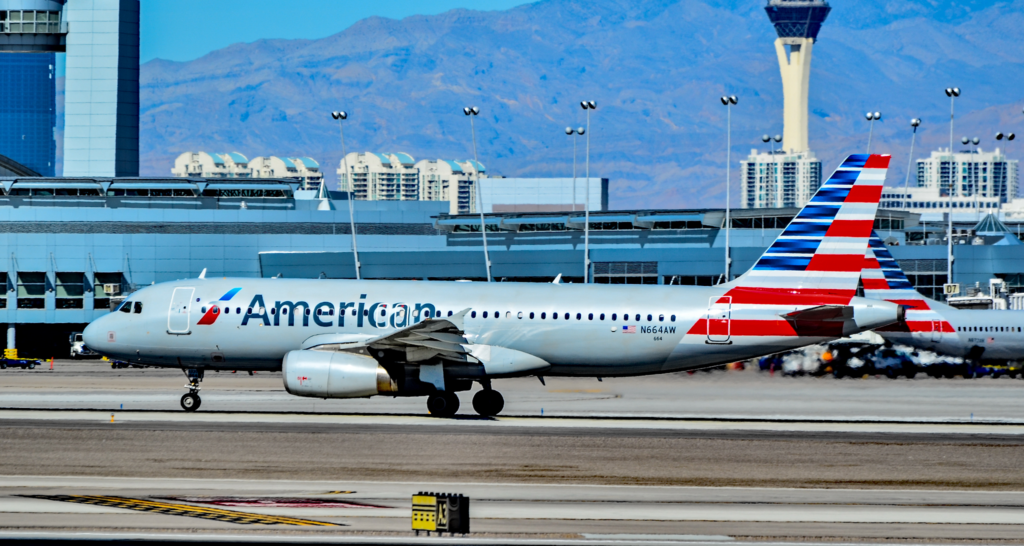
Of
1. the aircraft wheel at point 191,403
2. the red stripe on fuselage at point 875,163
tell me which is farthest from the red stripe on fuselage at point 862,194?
the aircraft wheel at point 191,403

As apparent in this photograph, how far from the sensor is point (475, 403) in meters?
37.7

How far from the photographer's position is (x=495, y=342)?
37.4 m

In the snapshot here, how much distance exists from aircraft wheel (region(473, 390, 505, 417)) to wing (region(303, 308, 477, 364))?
132 cm

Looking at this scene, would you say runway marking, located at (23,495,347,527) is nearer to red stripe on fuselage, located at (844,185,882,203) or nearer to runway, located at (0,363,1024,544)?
runway, located at (0,363,1024,544)

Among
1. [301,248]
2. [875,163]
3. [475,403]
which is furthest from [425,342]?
[301,248]

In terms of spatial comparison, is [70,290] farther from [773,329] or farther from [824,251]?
[824,251]

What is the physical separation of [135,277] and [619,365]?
224 feet

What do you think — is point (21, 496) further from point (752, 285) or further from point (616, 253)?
point (616, 253)

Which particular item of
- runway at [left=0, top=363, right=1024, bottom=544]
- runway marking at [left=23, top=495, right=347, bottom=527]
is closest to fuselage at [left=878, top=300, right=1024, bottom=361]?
runway at [left=0, top=363, right=1024, bottom=544]

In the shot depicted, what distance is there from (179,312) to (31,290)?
63.8 m

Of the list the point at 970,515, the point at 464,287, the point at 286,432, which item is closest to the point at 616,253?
the point at 464,287

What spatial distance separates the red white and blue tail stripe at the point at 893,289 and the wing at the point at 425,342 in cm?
2503

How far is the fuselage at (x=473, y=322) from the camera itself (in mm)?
37125

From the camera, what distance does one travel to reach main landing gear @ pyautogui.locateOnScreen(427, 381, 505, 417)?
3650 centimetres
